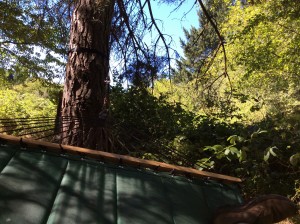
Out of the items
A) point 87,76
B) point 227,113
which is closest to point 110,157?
point 87,76

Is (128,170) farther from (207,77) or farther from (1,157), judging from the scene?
(207,77)

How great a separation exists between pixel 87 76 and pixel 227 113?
333 cm

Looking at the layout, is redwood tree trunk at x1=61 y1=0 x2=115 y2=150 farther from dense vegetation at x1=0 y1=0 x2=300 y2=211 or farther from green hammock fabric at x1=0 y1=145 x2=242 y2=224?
green hammock fabric at x1=0 y1=145 x2=242 y2=224

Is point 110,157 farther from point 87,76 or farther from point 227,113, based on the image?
point 227,113

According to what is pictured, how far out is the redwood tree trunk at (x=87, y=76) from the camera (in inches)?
96.6

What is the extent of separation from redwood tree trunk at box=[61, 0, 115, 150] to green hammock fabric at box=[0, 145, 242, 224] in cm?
86

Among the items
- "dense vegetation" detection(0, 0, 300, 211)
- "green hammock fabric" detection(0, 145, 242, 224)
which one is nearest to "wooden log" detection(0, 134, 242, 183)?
"green hammock fabric" detection(0, 145, 242, 224)

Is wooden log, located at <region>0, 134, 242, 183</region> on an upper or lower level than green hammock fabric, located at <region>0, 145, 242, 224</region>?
upper

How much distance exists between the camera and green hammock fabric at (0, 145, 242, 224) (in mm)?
1249

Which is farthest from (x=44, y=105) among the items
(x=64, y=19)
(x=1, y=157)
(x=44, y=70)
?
(x=1, y=157)

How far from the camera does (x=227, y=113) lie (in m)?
5.36

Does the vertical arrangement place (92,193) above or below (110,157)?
below

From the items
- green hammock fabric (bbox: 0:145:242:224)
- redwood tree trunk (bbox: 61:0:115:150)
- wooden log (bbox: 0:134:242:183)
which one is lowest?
green hammock fabric (bbox: 0:145:242:224)

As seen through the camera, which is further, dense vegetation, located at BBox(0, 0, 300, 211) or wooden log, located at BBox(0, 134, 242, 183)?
dense vegetation, located at BBox(0, 0, 300, 211)
